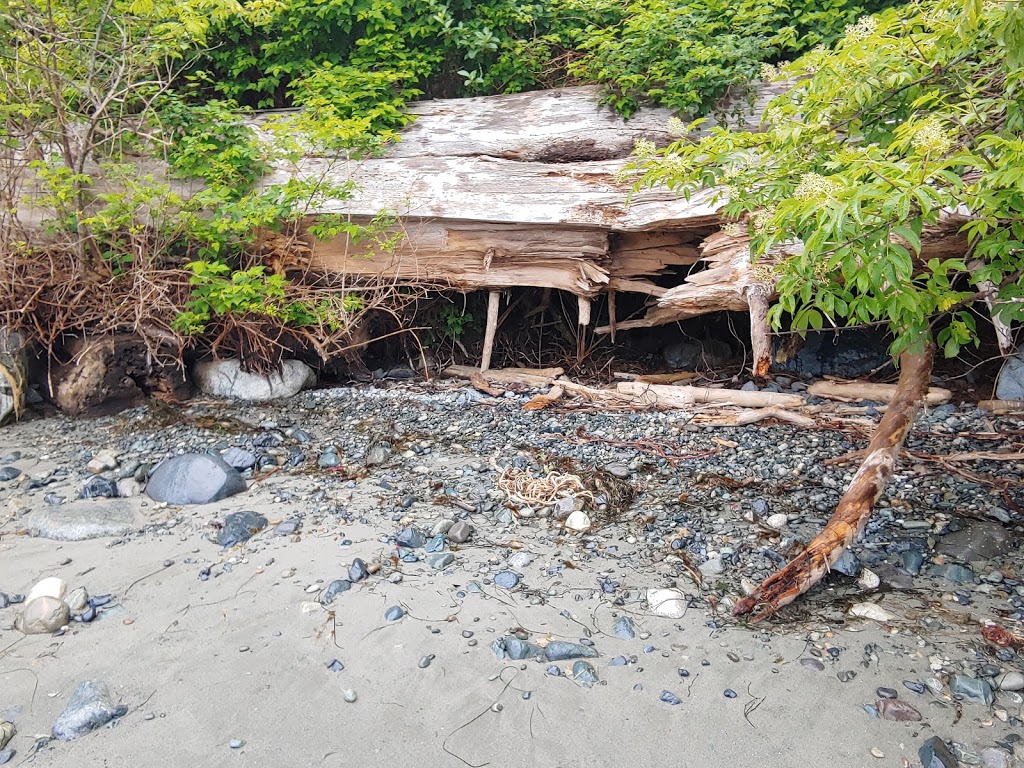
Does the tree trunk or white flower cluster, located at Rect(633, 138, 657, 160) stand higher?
white flower cluster, located at Rect(633, 138, 657, 160)

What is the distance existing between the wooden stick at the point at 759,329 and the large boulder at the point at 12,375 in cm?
591

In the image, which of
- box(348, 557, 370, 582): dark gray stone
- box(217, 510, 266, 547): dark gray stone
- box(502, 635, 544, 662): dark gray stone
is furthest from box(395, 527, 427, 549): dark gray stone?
box(502, 635, 544, 662): dark gray stone

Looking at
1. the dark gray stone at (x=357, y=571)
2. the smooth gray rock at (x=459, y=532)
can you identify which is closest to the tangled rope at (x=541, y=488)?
the smooth gray rock at (x=459, y=532)

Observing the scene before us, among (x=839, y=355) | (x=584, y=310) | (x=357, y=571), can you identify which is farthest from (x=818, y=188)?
(x=839, y=355)

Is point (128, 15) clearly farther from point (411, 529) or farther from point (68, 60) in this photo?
point (411, 529)

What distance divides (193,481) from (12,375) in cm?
271

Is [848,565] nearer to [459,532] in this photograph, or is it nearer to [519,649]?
[519,649]

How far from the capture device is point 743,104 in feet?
17.9

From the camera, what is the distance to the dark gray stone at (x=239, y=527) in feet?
11.2

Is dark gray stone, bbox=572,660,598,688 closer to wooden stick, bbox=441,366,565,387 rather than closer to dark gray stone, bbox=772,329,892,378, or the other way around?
wooden stick, bbox=441,366,565,387

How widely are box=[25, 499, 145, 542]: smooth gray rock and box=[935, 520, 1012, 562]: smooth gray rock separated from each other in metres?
4.29

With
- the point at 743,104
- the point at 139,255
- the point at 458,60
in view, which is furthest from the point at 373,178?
the point at 743,104

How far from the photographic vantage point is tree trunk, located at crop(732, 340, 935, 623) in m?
2.72

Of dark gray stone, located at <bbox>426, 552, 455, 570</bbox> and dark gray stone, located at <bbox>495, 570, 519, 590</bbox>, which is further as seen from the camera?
dark gray stone, located at <bbox>426, 552, 455, 570</bbox>
